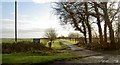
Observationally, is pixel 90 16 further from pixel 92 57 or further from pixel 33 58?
Result: pixel 33 58

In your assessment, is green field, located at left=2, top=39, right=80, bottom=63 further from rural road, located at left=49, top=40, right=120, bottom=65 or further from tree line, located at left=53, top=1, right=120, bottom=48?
tree line, located at left=53, top=1, right=120, bottom=48

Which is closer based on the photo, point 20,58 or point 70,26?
point 20,58

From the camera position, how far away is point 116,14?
4551 millimetres

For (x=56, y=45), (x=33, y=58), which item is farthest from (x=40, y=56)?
(x=56, y=45)

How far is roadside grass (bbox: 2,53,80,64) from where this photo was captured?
4.19 metres

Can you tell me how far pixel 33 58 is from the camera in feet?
14.2

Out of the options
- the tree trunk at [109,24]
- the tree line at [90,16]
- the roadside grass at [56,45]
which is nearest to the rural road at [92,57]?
the roadside grass at [56,45]

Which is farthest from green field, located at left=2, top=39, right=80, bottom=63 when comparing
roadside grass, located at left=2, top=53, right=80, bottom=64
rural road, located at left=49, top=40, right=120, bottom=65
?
rural road, located at left=49, top=40, right=120, bottom=65

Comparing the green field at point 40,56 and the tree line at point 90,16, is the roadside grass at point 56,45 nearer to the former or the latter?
the green field at point 40,56

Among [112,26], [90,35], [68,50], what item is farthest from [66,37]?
[112,26]

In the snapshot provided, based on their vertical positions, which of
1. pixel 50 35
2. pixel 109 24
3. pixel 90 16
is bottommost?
pixel 50 35

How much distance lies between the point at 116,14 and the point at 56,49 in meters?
1.28

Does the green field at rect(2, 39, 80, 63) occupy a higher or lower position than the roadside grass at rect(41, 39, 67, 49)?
lower

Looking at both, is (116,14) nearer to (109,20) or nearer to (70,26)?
(109,20)
